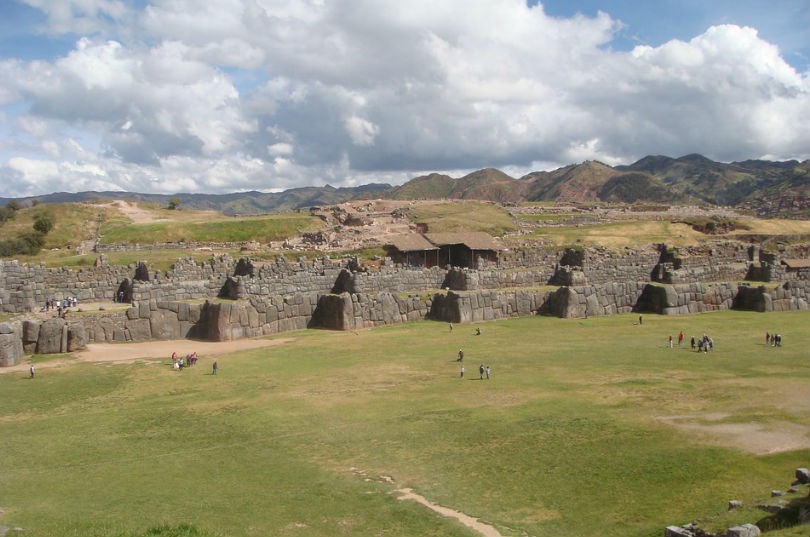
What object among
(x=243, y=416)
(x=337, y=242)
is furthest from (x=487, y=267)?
(x=243, y=416)

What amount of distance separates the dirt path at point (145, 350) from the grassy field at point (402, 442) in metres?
1.29

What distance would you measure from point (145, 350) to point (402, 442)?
15754mm

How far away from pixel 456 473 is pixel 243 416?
7091mm

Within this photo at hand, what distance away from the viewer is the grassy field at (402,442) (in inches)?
474

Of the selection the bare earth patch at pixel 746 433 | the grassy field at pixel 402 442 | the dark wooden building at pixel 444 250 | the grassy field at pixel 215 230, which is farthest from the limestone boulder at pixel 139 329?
the grassy field at pixel 215 230

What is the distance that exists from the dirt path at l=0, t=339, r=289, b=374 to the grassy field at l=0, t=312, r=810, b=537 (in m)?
1.29

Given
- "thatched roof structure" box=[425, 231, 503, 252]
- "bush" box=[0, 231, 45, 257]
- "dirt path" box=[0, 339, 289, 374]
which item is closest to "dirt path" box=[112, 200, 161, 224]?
"bush" box=[0, 231, 45, 257]

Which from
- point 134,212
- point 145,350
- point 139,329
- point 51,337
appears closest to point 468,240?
point 139,329

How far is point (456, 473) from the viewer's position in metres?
14.1

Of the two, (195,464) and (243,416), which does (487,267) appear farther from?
(195,464)

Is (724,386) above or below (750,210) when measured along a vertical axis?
below

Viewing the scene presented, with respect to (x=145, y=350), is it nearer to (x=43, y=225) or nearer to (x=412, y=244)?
Result: (x=412, y=244)

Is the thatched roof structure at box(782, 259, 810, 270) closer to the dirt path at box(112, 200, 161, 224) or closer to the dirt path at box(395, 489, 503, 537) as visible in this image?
the dirt path at box(395, 489, 503, 537)

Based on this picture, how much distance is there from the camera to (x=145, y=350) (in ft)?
91.3
